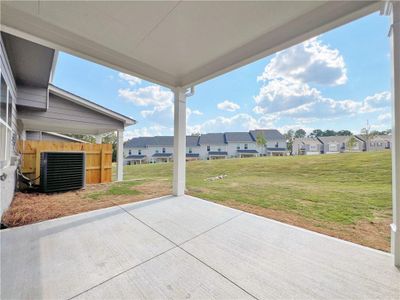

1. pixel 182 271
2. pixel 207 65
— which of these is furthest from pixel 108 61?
pixel 182 271

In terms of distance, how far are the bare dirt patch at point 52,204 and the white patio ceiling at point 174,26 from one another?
259 centimetres

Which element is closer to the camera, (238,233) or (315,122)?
(238,233)

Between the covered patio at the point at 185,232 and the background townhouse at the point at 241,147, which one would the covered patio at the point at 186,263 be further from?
the background townhouse at the point at 241,147

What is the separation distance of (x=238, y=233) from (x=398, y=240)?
1507 mm

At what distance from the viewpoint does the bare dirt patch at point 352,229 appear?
81.7 inches

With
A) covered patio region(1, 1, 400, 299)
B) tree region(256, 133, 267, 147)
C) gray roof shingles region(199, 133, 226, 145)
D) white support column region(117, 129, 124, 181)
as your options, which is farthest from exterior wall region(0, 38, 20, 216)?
tree region(256, 133, 267, 147)

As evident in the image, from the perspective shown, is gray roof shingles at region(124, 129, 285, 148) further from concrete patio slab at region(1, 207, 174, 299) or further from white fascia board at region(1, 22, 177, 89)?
concrete patio slab at region(1, 207, 174, 299)

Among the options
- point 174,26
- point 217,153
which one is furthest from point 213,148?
point 174,26

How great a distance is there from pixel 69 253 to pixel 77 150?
5.25 m

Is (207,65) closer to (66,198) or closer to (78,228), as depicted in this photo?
(78,228)

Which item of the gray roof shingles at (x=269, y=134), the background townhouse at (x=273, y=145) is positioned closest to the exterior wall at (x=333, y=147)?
the background townhouse at (x=273, y=145)

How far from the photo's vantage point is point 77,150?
6.02 meters

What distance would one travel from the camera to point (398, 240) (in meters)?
1.61

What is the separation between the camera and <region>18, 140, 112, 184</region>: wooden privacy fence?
4992mm
